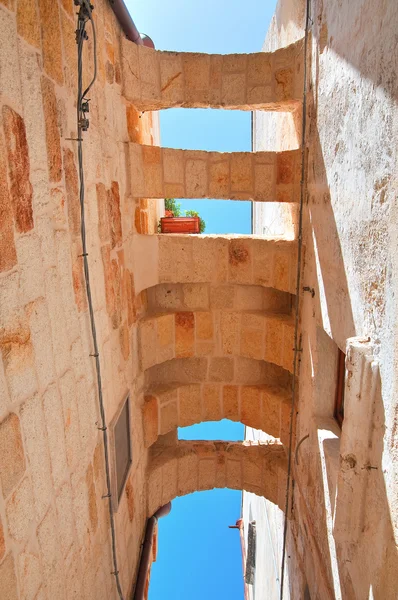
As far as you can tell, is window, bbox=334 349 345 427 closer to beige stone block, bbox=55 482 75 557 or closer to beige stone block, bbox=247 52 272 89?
beige stone block, bbox=55 482 75 557

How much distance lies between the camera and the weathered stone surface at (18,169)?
1.40 meters

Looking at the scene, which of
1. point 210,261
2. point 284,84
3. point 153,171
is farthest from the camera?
point 210,261

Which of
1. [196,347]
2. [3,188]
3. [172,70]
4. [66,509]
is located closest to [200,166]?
[172,70]

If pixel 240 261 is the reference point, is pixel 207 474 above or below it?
below

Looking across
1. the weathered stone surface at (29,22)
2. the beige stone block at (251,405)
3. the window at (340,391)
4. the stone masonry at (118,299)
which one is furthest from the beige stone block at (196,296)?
the weathered stone surface at (29,22)

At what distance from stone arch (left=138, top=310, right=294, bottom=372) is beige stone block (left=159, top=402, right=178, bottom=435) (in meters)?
0.48

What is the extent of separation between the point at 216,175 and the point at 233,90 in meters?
0.59

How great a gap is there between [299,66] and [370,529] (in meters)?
2.69

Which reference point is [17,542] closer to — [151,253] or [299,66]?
[151,253]

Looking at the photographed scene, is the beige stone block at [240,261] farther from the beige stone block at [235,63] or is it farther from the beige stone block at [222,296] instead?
the beige stone block at [235,63]

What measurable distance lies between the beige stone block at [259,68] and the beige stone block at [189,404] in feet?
8.16

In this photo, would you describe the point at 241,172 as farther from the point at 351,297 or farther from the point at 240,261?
the point at 351,297

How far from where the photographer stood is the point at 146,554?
12.1 feet

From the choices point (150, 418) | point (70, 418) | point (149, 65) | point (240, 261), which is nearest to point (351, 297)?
point (70, 418)
